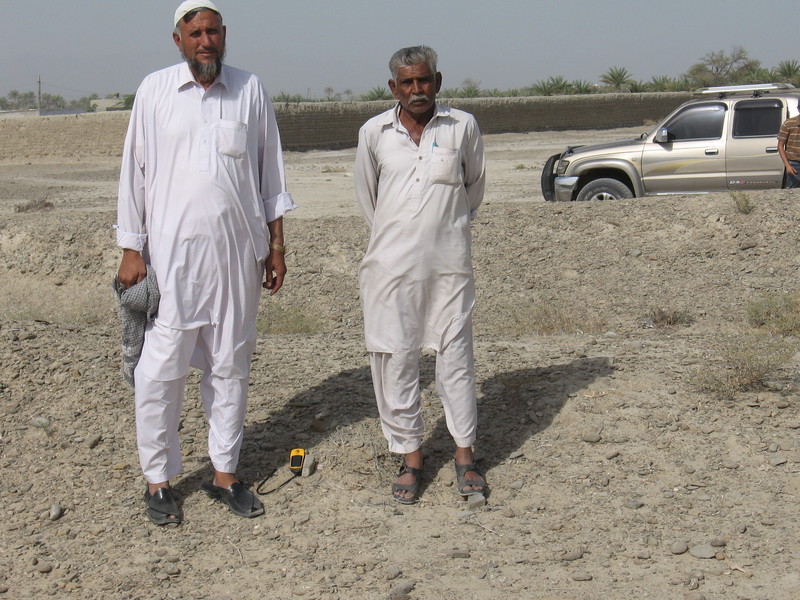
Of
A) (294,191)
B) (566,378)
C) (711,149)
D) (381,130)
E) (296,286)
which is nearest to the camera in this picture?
(381,130)

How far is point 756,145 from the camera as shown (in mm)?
10922

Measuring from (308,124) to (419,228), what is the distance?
72.9 feet

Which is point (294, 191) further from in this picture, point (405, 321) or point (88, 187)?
point (405, 321)

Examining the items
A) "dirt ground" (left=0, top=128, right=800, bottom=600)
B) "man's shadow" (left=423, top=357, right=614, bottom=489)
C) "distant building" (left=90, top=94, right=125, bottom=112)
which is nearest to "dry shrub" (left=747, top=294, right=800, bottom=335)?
"dirt ground" (left=0, top=128, right=800, bottom=600)

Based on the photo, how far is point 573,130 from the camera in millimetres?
31719

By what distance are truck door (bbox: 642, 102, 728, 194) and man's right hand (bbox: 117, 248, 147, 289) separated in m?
8.60

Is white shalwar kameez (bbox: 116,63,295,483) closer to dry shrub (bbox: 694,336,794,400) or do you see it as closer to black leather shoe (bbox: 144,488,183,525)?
black leather shoe (bbox: 144,488,183,525)

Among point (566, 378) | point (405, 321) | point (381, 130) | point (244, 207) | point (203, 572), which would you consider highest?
point (381, 130)

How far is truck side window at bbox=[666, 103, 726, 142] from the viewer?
1111cm

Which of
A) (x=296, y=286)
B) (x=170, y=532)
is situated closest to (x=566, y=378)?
(x=170, y=532)

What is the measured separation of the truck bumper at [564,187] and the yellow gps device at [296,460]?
7865 millimetres

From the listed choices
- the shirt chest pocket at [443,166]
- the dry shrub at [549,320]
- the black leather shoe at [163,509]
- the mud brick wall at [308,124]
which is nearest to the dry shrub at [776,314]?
the dry shrub at [549,320]

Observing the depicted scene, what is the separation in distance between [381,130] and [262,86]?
52cm

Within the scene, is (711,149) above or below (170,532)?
above
